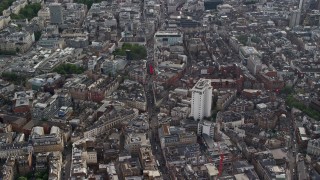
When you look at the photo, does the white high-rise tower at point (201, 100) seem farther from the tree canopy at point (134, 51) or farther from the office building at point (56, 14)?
the office building at point (56, 14)

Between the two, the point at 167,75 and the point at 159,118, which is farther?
the point at 167,75

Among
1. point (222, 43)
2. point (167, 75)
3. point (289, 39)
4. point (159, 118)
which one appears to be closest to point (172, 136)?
point (159, 118)

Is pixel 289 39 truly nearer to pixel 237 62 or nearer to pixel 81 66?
pixel 237 62

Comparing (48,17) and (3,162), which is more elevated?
(48,17)

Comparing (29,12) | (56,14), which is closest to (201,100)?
(56,14)

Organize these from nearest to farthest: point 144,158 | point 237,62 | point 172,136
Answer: point 144,158
point 172,136
point 237,62

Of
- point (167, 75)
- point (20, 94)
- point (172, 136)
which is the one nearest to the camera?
point (172, 136)

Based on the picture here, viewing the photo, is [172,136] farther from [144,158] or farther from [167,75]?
[167,75]
